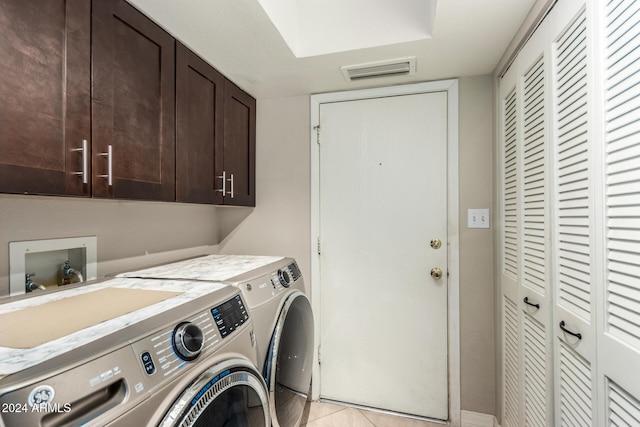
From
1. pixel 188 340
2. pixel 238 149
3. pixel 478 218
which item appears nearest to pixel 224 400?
pixel 188 340

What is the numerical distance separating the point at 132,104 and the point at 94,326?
83 cm

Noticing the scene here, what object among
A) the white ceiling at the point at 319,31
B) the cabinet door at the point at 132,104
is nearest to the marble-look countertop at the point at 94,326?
the cabinet door at the point at 132,104

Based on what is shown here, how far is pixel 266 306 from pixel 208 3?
3.92 feet

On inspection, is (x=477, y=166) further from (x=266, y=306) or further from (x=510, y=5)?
(x=266, y=306)

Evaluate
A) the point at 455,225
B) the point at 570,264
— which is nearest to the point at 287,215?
the point at 455,225

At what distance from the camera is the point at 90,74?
995 millimetres

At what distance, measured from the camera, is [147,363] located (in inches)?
25.5

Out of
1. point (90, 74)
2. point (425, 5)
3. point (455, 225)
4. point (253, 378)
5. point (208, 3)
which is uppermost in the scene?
point (425, 5)

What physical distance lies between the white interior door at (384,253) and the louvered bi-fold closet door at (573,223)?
0.80 metres

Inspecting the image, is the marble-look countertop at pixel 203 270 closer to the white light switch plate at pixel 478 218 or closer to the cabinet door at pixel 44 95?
the cabinet door at pixel 44 95

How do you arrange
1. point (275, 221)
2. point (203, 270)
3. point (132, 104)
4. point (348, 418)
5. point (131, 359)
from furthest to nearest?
1. point (275, 221)
2. point (348, 418)
3. point (203, 270)
4. point (132, 104)
5. point (131, 359)

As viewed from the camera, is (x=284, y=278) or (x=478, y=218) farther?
(x=478, y=218)

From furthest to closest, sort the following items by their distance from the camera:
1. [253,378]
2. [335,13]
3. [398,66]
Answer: [398,66] → [335,13] → [253,378]

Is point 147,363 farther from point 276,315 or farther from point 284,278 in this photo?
point 284,278
